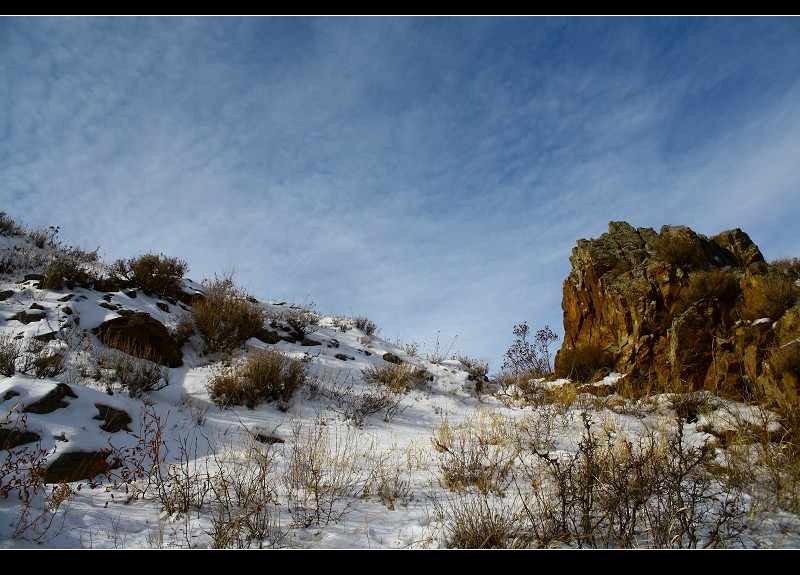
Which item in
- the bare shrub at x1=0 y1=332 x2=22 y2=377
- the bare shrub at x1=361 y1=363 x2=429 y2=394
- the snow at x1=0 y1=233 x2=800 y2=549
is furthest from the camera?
the bare shrub at x1=361 y1=363 x2=429 y2=394

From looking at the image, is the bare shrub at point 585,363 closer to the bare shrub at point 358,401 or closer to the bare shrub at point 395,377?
the bare shrub at point 395,377

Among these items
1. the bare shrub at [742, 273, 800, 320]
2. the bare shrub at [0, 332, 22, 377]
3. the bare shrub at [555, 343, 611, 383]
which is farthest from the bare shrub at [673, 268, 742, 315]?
the bare shrub at [0, 332, 22, 377]

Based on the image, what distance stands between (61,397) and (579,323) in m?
9.17

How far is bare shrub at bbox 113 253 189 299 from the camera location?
32.2 feet

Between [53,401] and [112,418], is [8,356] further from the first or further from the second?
[112,418]

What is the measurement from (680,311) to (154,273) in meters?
11.7

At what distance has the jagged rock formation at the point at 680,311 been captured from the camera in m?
5.98

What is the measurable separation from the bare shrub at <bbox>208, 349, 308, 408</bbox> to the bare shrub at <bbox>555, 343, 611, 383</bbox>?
562 cm

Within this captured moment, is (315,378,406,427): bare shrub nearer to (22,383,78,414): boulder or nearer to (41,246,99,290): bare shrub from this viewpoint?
(22,383,78,414): boulder

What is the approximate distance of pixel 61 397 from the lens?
4230mm

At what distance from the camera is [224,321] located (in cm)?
906

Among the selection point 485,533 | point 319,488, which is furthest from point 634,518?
point 319,488
